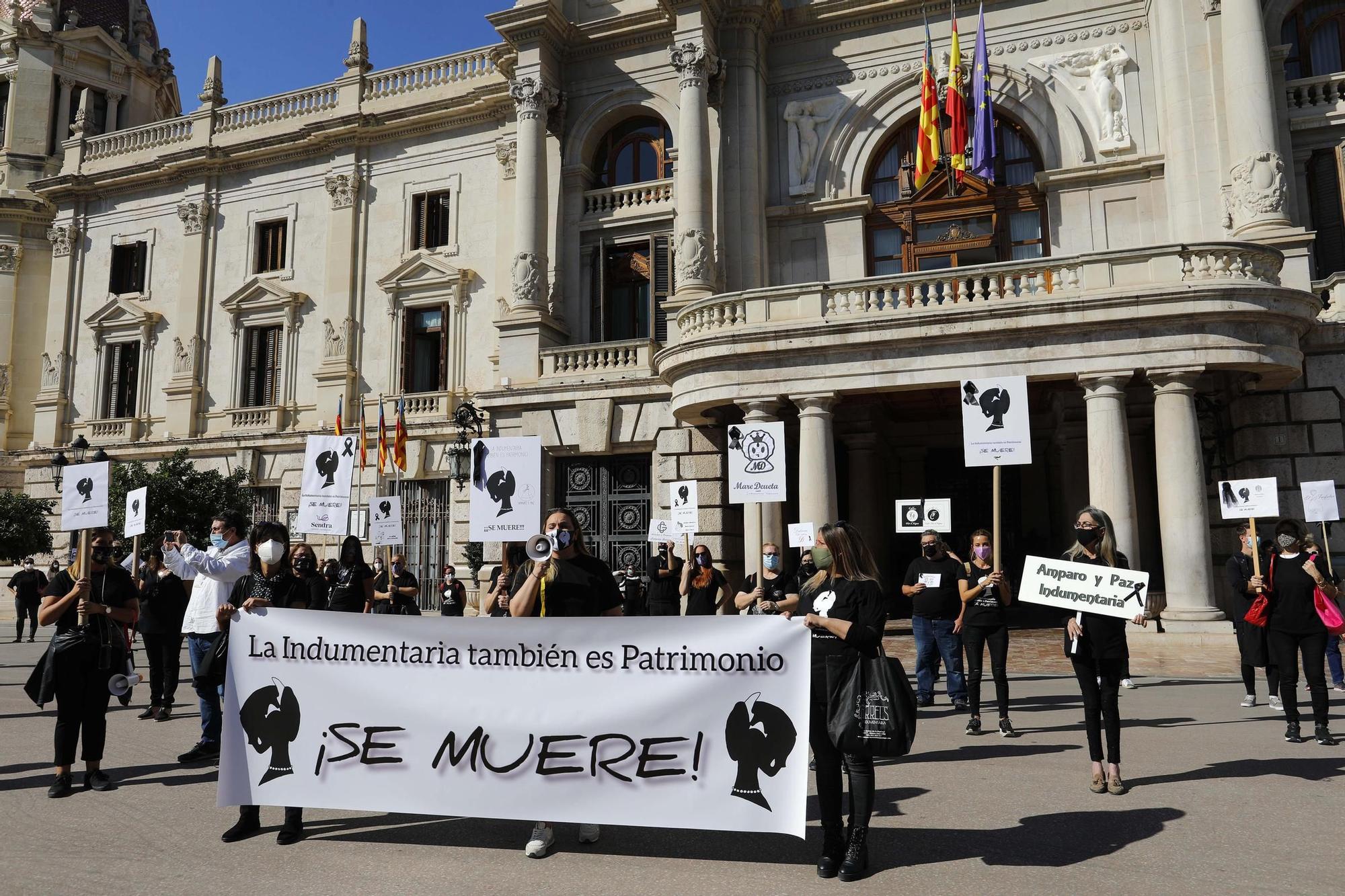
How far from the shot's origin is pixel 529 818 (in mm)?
5559

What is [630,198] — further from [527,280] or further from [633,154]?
[527,280]

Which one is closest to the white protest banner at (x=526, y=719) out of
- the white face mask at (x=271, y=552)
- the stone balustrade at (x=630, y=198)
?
the white face mask at (x=271, y=552)

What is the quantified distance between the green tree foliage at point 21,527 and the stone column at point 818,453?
22.6m

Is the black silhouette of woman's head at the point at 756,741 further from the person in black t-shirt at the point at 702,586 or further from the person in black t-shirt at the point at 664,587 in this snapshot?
the person in black t-shirt at the point at 664,587

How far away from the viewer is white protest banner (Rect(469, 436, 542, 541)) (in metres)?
9.95

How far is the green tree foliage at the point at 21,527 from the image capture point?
26.5 m

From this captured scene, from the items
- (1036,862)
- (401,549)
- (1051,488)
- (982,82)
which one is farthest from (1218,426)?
(401,549)

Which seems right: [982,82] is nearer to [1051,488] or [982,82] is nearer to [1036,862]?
[1051,488]

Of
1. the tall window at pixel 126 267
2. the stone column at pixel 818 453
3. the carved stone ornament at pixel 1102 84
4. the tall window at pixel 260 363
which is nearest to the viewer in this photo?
the stone column at pixel 818 453

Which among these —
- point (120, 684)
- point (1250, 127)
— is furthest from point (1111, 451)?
point (120, 684)

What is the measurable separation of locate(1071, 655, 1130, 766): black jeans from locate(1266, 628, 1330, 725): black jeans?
8.38ft

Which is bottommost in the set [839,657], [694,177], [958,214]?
[839,657]

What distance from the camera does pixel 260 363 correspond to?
29547mm

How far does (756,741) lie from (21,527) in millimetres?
28450
